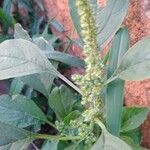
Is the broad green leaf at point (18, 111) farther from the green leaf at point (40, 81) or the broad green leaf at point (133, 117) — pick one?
the broad green leaf at point (133, 117)

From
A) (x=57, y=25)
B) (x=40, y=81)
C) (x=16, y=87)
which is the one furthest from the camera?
(x=57, y=25)

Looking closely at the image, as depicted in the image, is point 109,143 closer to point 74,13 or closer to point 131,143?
point 131,143

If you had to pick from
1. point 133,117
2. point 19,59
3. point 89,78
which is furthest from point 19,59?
point 133,117

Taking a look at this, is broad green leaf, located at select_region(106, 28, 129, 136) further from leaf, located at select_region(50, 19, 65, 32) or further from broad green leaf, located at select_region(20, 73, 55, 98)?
leaf, located at select_region(50, 19, 65, 32)

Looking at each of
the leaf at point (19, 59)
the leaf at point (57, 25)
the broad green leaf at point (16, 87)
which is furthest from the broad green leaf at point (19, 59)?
the leaf at point (57, 25)

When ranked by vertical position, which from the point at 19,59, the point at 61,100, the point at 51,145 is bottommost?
the point at 51,145

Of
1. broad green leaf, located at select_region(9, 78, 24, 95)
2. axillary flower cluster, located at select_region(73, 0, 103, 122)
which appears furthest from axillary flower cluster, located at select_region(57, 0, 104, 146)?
broad green leaf, located at select_region(9, 78, 24, 95)
